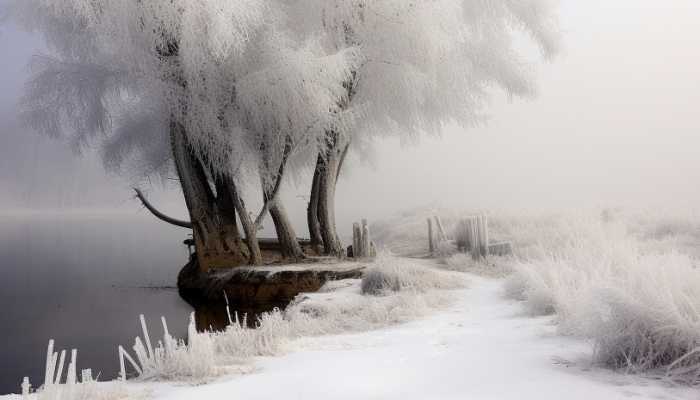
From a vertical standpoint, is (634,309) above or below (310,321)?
above

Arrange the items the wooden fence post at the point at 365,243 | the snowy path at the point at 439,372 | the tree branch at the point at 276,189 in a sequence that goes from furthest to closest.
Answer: the wooden fence post at the point at 365,243 < the tree branch at the point at 276,189 < the snowy path at the point at 439,372

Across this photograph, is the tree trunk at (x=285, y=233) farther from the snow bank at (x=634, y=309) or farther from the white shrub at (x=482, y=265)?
the snow bank at (x=634, y=309)

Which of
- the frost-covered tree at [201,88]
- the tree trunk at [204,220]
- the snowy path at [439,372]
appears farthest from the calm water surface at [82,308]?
the snowy path at [439,372]

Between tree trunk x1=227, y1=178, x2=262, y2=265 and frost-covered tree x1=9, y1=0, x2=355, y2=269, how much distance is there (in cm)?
2

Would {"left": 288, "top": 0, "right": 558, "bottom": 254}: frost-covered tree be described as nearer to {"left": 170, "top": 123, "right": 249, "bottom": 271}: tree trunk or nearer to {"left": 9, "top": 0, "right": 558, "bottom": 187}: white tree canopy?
{"left": 9, "top": 0, "right": 558, "bottom": 187}: white tree canopy

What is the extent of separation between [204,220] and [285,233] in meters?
1.59

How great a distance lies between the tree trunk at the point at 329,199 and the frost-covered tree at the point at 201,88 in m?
0.92

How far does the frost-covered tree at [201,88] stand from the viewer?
34.8ft

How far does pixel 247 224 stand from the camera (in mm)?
12617

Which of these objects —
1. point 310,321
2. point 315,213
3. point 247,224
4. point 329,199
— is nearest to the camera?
point 310,321

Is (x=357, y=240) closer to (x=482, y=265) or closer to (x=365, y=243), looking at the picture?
(x=365, y=243)

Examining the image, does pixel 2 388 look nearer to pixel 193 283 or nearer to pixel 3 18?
pixel 193 283

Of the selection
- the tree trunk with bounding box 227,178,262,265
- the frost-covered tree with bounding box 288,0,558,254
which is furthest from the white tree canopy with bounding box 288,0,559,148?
the tree trunk with bounding box 227,178,262,265

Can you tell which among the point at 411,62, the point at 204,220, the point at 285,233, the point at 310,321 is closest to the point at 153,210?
the point at 204,220
